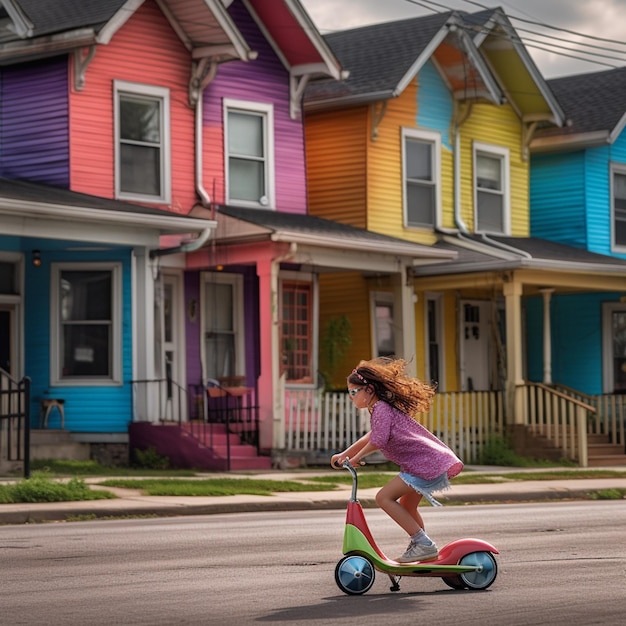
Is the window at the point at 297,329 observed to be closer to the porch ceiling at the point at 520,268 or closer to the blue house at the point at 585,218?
the porch ceiling at the point at 520,268

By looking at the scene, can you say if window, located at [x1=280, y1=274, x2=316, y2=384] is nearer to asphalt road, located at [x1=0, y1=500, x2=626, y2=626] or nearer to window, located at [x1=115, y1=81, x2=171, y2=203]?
window, located at [x1=115, y1=81, x2=171, y2=203]

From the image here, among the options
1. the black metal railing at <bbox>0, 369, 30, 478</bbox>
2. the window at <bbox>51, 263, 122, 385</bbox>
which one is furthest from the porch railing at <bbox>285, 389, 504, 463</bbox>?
the black metal railing at <bbox>0, 369, 30, 478</bbox>

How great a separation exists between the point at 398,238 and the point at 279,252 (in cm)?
392

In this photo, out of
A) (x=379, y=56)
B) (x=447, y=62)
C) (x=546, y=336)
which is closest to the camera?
(x=546, y=336)

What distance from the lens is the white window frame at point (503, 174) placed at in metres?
30.3

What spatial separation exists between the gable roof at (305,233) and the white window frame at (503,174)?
12.8 ft

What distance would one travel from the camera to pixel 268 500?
59.3ft

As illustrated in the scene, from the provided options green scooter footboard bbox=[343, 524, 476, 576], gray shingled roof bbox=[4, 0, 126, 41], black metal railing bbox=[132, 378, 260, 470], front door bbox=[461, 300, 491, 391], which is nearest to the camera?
green scooter footboard bbox=[343, 524, 476, 576]

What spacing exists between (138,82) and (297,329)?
5.44m

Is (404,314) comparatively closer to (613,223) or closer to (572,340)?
(572,340)

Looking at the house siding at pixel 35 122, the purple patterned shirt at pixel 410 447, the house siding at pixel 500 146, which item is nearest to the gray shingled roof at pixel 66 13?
the house siding at pixel 35 122

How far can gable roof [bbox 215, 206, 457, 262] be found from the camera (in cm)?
2347

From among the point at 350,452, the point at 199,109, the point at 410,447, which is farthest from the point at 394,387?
the point at 199,109

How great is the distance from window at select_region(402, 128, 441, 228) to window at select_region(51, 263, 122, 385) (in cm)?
723
